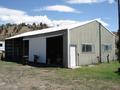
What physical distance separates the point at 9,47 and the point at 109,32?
18059mm

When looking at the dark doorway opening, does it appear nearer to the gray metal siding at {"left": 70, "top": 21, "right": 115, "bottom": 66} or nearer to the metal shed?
the metal shed

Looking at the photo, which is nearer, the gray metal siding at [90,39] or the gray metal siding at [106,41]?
the gray metal siding at [90,39]

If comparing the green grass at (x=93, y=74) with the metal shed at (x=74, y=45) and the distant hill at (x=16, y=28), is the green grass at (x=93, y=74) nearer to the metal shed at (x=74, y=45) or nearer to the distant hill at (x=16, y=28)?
the metal shed at (x=74, y=45)

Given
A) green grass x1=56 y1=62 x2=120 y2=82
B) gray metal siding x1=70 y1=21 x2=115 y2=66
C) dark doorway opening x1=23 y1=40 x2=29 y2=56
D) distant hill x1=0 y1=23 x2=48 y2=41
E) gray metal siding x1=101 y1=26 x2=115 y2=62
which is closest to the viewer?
green grass x1=56 y1=62 x2=120 y2=82

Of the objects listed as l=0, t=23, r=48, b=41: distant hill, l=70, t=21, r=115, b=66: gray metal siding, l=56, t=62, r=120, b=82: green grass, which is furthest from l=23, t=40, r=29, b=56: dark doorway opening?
l=0, t=23, r=48, b=41: distant hill

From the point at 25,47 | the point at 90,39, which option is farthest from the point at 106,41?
the point at 25,47

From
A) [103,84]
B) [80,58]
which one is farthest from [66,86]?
[80,58]

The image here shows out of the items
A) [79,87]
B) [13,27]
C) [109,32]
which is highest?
[13,27]

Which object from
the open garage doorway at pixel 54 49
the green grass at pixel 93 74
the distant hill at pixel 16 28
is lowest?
the green grass at pixel 93 74

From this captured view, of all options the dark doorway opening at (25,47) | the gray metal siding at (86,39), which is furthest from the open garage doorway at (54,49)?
the dark doorway opening at (25,47)

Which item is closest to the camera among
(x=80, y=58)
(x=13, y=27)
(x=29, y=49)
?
(x=80, y=58)

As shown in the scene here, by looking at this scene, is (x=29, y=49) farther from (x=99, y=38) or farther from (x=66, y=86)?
(x=66, y=86)

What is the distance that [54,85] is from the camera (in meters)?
14.5

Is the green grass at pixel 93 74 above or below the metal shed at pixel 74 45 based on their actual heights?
below
